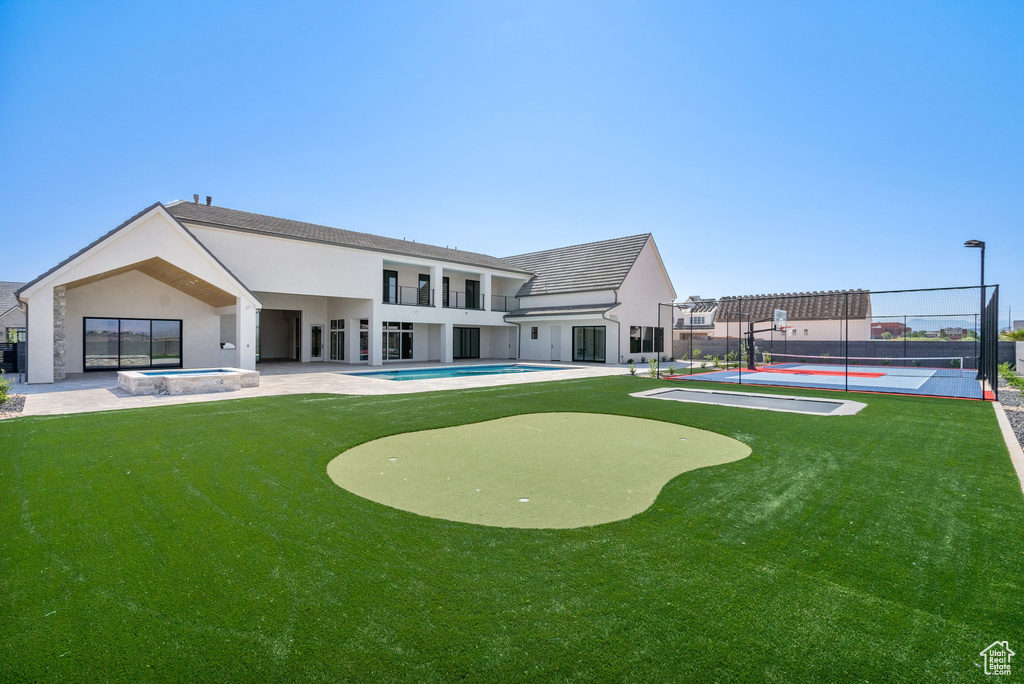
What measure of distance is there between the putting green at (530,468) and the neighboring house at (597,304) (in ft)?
59.1

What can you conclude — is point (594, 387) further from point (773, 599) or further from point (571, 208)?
point (571, 208)

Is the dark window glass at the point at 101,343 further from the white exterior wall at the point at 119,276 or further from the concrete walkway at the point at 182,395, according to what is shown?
the concrete walkway at the point at 182,395

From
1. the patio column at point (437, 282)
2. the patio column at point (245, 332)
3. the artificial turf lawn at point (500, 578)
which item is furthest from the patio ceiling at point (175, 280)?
the artificial turf lawn at point (500, 578)

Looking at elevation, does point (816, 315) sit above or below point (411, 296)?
below

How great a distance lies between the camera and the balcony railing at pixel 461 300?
27688mm

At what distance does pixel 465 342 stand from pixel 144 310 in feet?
53.4

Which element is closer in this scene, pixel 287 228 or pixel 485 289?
pixel 287 228

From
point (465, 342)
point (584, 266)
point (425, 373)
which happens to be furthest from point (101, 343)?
point (584, 266)

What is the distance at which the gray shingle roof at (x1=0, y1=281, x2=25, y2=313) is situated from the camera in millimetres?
28805

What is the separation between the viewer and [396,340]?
81.7ft

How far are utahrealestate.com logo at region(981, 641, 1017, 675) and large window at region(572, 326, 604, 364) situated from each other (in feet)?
79.1

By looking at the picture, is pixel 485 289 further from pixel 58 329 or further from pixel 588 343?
pixel 58 329

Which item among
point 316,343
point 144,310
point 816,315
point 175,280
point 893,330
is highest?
point 175,280

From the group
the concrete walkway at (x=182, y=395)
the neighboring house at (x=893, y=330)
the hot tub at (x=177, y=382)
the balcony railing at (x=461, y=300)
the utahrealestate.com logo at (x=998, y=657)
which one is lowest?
the concrete walkway at (x=182, y=395)
